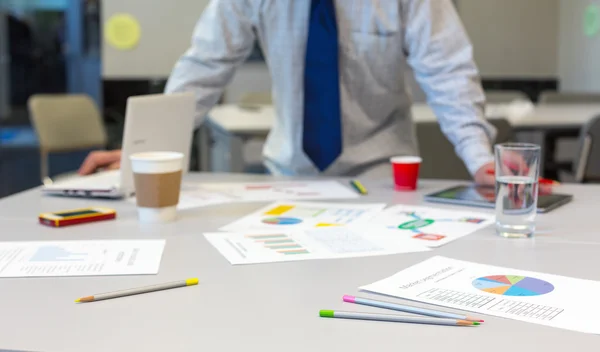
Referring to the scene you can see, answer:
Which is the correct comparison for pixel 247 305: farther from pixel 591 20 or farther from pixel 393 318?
pixel 591 20

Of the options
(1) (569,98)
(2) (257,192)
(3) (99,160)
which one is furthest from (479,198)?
(1) (569,98)

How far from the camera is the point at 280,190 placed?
1732 mm

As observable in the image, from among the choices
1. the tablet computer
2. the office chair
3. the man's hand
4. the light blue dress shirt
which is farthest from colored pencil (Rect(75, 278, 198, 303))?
the office chair

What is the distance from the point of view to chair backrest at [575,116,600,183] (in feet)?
8.78

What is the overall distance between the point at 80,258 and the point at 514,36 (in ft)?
18.7

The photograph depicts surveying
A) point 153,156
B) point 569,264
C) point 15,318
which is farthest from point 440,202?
point 15,318

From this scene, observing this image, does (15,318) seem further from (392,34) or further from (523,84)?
→ (523,84)

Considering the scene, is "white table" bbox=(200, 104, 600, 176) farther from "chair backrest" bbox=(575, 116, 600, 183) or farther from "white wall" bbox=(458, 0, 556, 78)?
"white wall" bbox=(458, 0, 556, 78)

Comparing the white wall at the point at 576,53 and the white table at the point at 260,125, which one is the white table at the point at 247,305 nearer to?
the white table at the point at 260,125

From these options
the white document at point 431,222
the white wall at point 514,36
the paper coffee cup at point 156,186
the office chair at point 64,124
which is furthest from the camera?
the white wall at point 514,36

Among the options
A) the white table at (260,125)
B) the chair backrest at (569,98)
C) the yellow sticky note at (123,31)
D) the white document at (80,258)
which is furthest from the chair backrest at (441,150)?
the yellow sticky note at (123,31)

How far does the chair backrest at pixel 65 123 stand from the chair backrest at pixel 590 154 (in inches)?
130

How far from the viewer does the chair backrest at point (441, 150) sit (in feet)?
10.0

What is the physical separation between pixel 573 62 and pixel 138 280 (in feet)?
18.8
